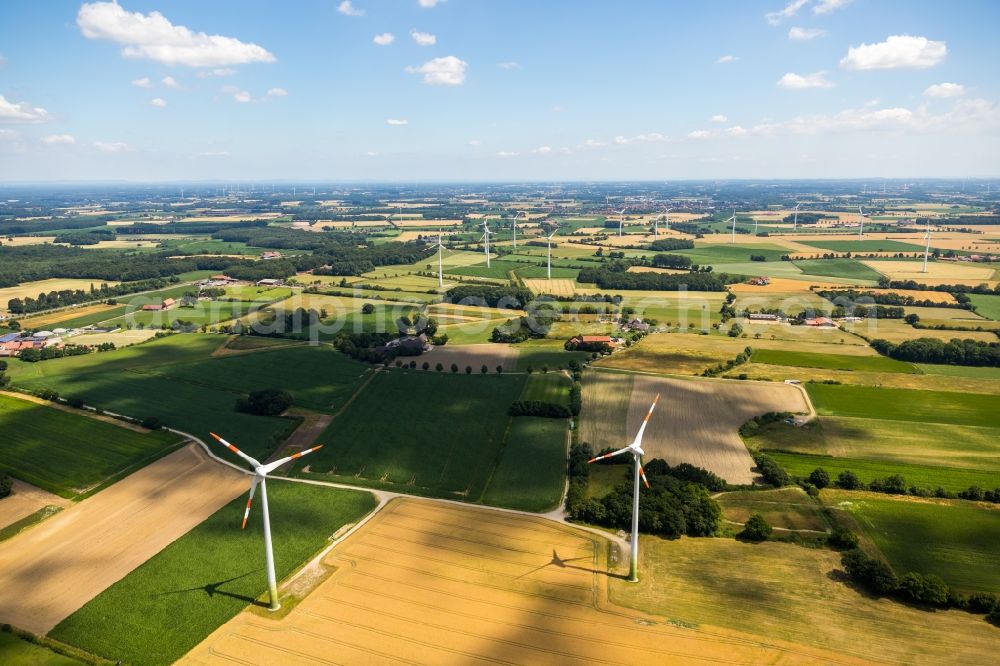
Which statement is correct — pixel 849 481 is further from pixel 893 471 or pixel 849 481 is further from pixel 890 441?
pixel 890 441

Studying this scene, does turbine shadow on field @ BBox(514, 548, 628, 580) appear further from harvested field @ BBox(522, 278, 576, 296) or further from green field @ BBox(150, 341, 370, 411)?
harvested field @ BBox(522, 278, 576, 296)

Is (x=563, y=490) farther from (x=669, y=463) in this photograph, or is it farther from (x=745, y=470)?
(x=745, y=470)

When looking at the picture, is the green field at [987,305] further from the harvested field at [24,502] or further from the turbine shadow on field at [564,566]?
the harvested field at [24,502]

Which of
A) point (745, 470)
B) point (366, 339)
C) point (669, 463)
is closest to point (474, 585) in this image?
point (669, 463)

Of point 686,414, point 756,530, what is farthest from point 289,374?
point 756,530

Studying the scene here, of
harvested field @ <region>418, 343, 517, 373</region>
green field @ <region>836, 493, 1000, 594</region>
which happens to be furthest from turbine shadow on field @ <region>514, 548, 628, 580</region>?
harvested field @ <region>418, 343, 517, 373</region>

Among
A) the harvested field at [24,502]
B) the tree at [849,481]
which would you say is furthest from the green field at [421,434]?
the tree at [849,481]
